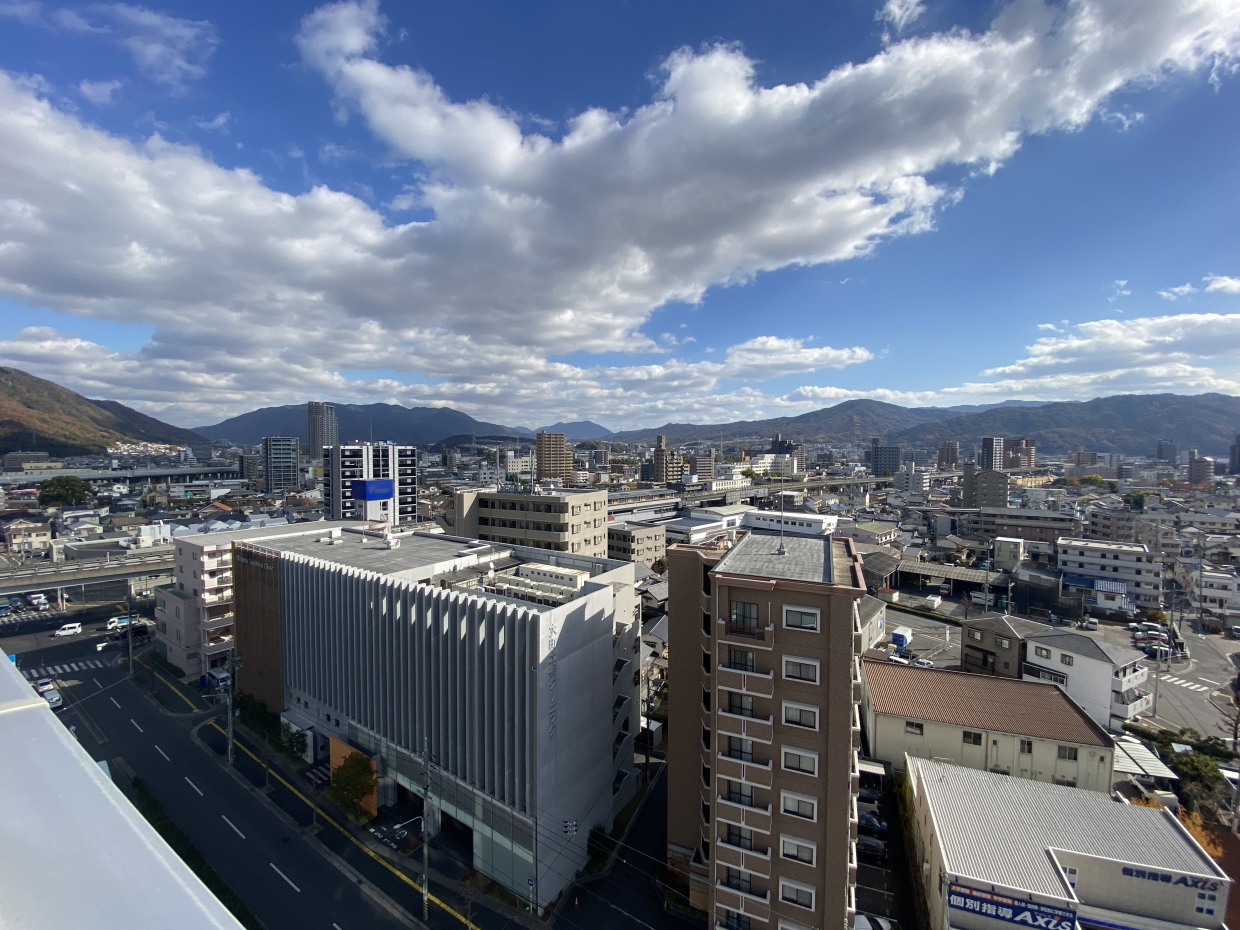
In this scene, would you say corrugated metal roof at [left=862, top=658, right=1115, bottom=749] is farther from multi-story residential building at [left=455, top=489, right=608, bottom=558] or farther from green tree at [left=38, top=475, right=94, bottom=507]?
green tree at [left=38, top=475, right=94, bottom=507]

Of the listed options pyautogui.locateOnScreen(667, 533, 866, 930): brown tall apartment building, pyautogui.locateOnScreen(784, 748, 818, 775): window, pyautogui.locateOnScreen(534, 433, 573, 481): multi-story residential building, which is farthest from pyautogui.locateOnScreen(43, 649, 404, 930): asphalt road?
pyautogui.locateOnScreen(534, 433, 573, 481): multi-story residential building

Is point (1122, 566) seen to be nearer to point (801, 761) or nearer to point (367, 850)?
point (801, 761)

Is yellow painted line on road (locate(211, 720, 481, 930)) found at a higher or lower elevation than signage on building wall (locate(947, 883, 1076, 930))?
lower

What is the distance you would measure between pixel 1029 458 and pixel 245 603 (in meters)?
209

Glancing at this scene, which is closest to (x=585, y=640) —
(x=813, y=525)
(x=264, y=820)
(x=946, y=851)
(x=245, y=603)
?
(x=946, y=851)

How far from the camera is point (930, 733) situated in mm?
23516

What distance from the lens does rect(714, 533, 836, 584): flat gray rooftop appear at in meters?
16.4

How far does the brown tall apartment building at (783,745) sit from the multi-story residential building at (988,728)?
31.9 feet

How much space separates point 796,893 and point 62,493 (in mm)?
126053

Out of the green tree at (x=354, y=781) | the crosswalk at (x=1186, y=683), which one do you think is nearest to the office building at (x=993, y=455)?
the crosswalk at (x=1186, y=683)

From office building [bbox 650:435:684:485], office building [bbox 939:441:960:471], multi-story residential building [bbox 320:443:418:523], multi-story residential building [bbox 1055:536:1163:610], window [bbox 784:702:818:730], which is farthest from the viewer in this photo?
office building [bbox 939:441:960:471]

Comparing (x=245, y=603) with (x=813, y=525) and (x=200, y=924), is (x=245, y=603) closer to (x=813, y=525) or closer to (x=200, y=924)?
(x=200, y=924)

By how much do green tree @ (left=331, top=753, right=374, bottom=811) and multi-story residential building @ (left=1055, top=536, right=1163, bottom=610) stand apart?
62.5m

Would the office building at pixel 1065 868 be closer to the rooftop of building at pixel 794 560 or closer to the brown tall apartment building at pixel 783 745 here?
the brown tall apartment building at pixel 783 745
